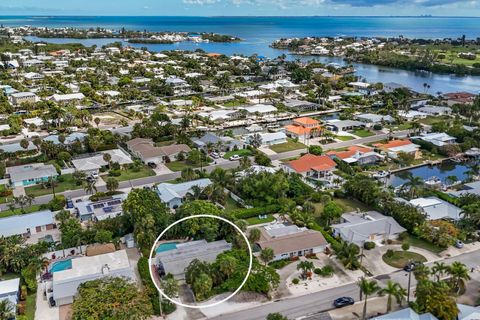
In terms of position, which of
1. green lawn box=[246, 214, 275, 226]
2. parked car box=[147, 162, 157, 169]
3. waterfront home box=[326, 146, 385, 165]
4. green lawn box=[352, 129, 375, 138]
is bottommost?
green lawn box=[246, 214, 275, 226]

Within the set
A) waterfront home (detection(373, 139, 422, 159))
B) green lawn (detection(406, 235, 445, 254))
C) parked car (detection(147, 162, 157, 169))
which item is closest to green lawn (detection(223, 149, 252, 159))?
parked car (detection(147, 162, 157, 169))

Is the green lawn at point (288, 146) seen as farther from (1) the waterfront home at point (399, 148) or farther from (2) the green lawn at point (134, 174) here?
(2) the green lawn at point (134, 174)

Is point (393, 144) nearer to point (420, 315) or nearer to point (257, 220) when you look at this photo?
point (257, 220)

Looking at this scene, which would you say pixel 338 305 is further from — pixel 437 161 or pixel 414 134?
pixel 414 134

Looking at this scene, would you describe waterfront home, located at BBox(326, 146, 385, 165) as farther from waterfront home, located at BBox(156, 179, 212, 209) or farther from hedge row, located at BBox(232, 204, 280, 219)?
waterfront home, located at BBox(156, 179, 212, 209)

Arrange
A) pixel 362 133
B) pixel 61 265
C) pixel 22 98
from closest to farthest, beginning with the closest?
pixel 61 265
pixel 362 133
pixel 22 98

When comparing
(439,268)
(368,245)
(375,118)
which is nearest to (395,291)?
(439,268)
